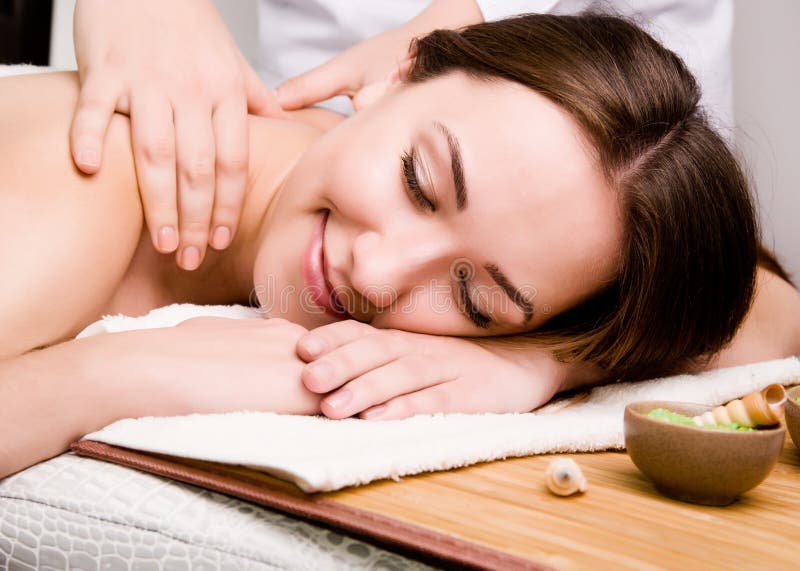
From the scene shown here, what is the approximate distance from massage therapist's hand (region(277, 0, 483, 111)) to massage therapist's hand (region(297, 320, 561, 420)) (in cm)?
67

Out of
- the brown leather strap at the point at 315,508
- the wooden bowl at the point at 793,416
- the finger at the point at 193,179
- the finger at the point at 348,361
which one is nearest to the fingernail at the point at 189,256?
the finger at the point at 193,179

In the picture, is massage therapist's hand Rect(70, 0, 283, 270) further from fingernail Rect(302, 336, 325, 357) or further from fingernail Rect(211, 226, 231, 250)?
fingernail Rect(302, 336, 325, 357)

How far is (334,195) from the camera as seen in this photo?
1.09 metres

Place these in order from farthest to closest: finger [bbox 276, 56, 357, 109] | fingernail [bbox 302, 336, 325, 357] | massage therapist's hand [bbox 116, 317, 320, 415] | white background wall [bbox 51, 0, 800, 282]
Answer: white background wall [bbox 51, 0, 800, 282] → finger [bbox 276, 56, 357, 109] → fingernail [bbox 302, 336, 325, 357] → massage therapist's hand [bbox 116, 317, 320, 415]

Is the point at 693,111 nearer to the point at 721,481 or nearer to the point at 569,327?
the point at 569,327

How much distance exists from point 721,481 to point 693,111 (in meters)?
0.74

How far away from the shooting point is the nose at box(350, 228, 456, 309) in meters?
1.00

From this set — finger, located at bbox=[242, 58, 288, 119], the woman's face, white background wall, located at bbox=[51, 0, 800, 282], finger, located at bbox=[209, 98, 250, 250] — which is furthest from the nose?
white background wall, located at bbox=[51, 0, 800, 282]

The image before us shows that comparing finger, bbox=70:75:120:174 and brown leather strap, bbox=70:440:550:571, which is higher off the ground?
finger, bbox=70:75:120:174

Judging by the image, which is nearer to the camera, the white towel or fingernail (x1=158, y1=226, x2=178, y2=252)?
the white towel

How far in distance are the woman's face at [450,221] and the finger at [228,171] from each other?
0.08 meters

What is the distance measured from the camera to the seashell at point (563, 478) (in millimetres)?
727

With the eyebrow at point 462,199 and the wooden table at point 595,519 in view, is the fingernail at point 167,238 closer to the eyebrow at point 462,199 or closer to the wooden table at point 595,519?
the eyebrow at point 462,199

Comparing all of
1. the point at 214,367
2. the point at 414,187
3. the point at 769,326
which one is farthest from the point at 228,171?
the point at 769,326
